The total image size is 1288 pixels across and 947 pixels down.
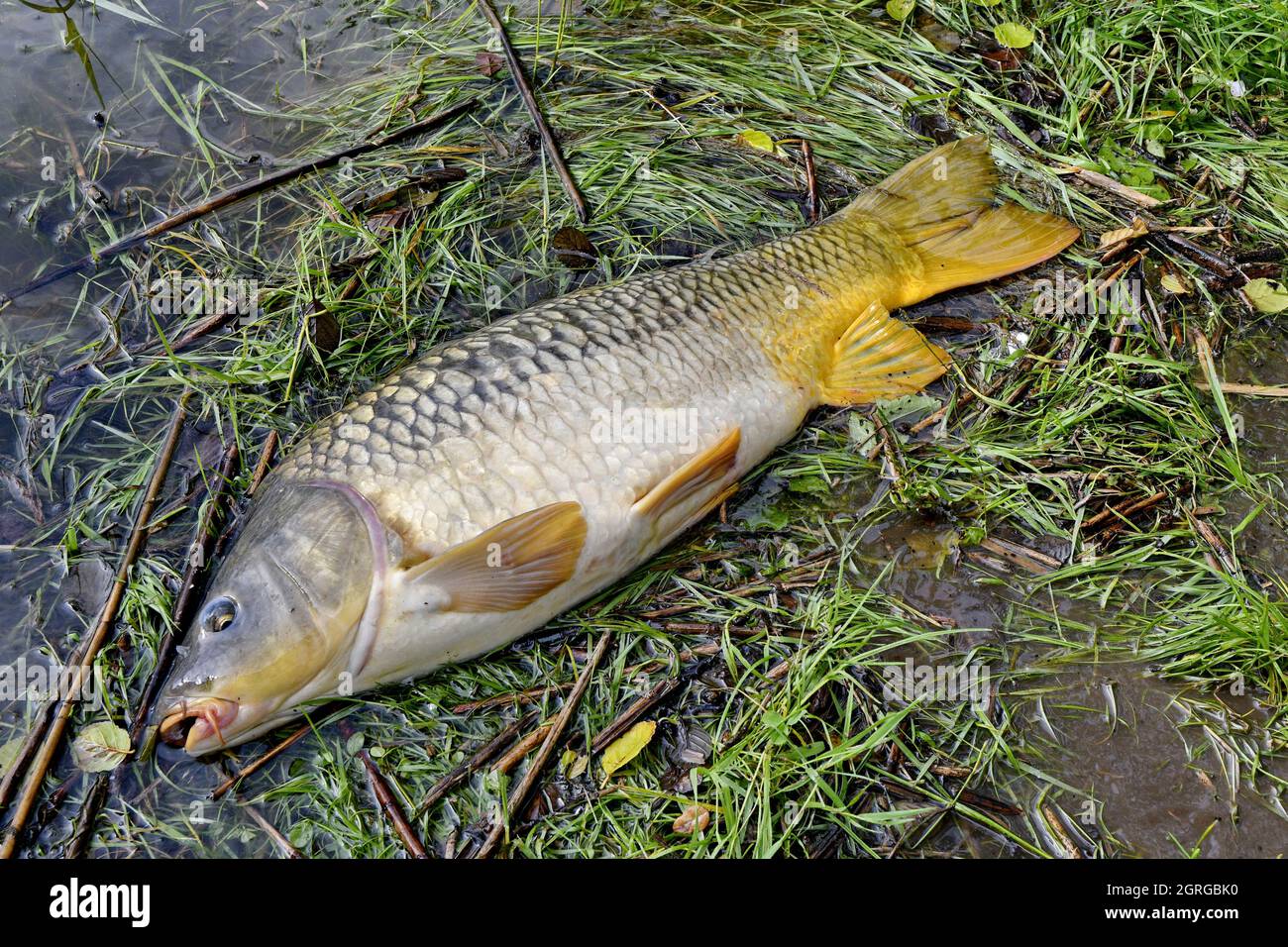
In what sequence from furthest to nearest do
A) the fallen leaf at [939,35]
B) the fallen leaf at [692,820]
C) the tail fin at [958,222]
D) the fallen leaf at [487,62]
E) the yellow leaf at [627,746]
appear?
the fallen leaf at [939,35] → the fallen leaf at [487,62] → the tail fin at [958,222] → the yellow leaf at [627,746] → the fallen leaf at [692,820]

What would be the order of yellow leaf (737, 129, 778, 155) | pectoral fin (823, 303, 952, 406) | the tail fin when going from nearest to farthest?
pectoral fin (823, 303, 952, 406), the tail fin, yellow leaf (737, 129, 778, 155)

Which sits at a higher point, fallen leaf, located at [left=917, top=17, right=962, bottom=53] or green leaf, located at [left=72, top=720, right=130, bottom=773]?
fallen leaf, located at [left=917, top=17, right=962, bottom=53]

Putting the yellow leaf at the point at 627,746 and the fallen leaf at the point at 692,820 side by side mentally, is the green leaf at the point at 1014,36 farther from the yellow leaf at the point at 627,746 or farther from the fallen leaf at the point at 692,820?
the fallen leaf at the point at 692,820

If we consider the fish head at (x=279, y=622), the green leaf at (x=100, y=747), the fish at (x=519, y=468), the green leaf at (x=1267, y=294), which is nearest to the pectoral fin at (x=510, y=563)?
the fish at (x=519, y=468)

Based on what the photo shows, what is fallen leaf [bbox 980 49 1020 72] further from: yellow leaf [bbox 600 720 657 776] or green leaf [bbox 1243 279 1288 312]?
yellow leaf [bbox 600 720 657 776]

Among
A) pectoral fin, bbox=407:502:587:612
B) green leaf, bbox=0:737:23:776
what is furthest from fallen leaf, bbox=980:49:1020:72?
green leaf, bbox=0:737:23:776

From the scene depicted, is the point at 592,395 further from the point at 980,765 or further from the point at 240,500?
the point at 980,765

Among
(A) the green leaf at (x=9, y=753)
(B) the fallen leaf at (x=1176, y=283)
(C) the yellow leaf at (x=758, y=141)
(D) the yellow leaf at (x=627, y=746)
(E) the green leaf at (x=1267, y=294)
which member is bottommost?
(D) the yellow leaf at (x=627, y=746)

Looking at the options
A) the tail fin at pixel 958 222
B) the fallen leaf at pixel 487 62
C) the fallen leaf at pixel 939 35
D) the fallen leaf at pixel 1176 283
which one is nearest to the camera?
the tail fin at pixel 958 222
